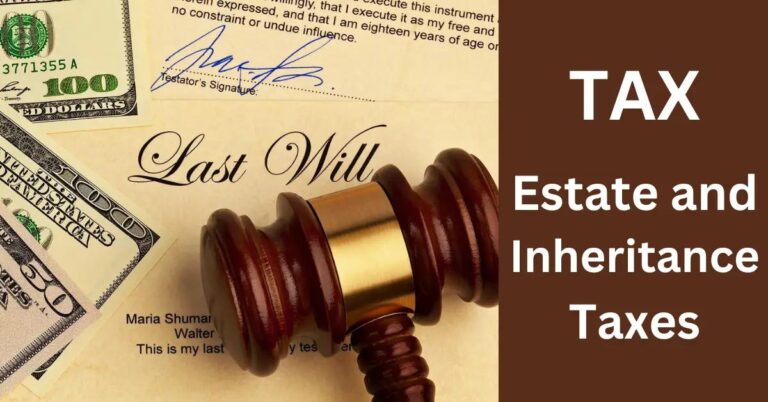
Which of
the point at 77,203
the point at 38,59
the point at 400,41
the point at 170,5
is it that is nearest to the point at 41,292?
the point at 77,203

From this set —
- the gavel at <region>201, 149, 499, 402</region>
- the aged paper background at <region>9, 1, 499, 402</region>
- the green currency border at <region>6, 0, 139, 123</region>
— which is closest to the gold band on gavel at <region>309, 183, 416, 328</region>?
the gavel at <region>201, 149, 499, 402</region>

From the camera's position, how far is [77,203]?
1.13 meters

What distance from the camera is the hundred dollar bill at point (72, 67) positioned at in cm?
114

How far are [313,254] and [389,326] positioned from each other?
124 mm

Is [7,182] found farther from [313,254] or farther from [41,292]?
[313,254]

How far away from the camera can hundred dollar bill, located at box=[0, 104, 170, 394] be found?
1.12 meters

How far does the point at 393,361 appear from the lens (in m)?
0.97

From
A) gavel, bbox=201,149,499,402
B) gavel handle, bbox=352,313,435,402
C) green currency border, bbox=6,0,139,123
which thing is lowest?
gavel handle, bbox=352,313,435,402

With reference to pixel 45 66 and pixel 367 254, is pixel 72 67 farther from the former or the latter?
pixel 367 254

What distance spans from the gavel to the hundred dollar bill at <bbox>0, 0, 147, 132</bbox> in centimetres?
27
